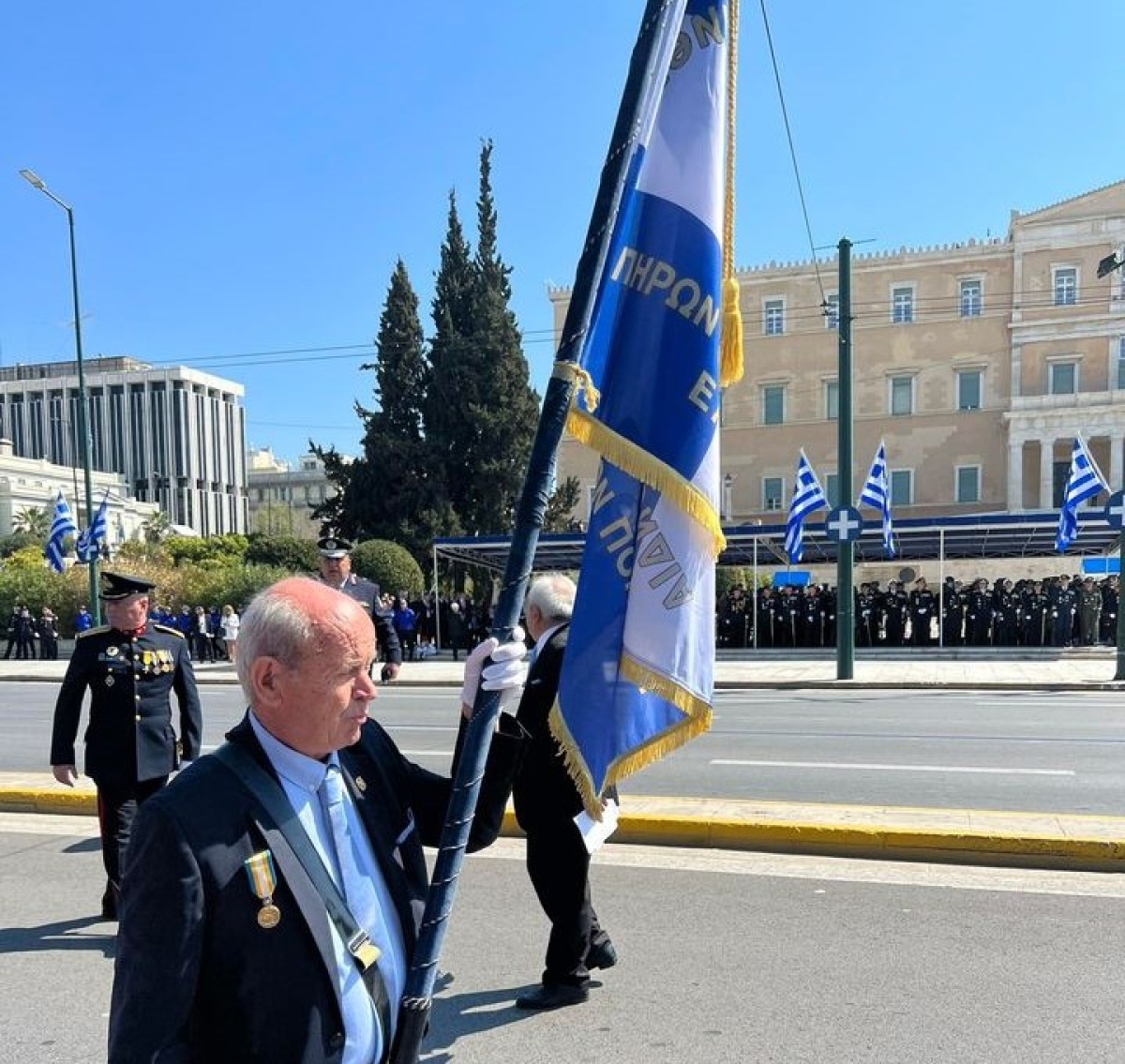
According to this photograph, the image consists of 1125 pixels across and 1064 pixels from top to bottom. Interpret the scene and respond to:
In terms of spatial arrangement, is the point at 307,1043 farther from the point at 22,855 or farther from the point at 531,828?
the point at 22,855

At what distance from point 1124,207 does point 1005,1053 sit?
57517 mm

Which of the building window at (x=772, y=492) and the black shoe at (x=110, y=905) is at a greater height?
the building window at (x=772, y=492)

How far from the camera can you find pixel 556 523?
3812 cm

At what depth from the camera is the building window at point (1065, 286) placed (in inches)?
1959

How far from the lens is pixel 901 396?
175ft

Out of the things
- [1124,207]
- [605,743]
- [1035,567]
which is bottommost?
[1035,567]

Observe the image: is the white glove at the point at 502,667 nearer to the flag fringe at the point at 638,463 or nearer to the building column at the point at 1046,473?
the flag fringe at the point at 638,463

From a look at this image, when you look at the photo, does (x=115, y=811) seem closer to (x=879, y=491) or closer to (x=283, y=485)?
(x=879, y=491)

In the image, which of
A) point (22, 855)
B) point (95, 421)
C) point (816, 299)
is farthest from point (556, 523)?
point (95, 421)

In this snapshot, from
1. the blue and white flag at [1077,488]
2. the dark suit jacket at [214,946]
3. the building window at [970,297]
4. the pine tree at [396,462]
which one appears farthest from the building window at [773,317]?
the dark suit jacket at [214,946]

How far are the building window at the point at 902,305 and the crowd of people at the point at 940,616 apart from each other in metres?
33.3

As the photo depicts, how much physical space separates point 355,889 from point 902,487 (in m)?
55.6

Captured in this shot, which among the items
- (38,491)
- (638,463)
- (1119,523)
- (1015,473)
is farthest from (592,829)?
(38,491)

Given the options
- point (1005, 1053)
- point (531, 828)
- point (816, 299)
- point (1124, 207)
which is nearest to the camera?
point (1005, 1053)
